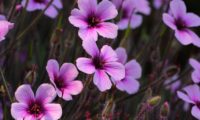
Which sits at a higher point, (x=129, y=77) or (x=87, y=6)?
(x=87, y=6)

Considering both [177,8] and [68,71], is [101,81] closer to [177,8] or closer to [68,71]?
[68,71]

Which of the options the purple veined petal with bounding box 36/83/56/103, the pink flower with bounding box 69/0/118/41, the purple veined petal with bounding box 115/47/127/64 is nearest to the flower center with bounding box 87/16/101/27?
the pink flower with bounding box 69/0/118/41

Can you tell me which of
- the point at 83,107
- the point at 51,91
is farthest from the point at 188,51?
the point at 51,91

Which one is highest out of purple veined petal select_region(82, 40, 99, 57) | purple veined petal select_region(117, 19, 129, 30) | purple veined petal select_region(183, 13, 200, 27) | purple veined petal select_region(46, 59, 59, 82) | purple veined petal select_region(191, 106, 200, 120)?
purple veined petal select_region(82, 40, 99, 57)

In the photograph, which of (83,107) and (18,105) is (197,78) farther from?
(18,105)

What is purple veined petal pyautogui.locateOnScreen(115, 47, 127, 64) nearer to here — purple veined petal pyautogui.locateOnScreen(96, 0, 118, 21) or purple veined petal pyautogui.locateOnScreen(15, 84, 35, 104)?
purple veined petal pyautogui.locateOnScreen(96, 0, 118, 21)

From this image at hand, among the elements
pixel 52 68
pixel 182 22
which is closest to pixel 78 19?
pixel 52 68
